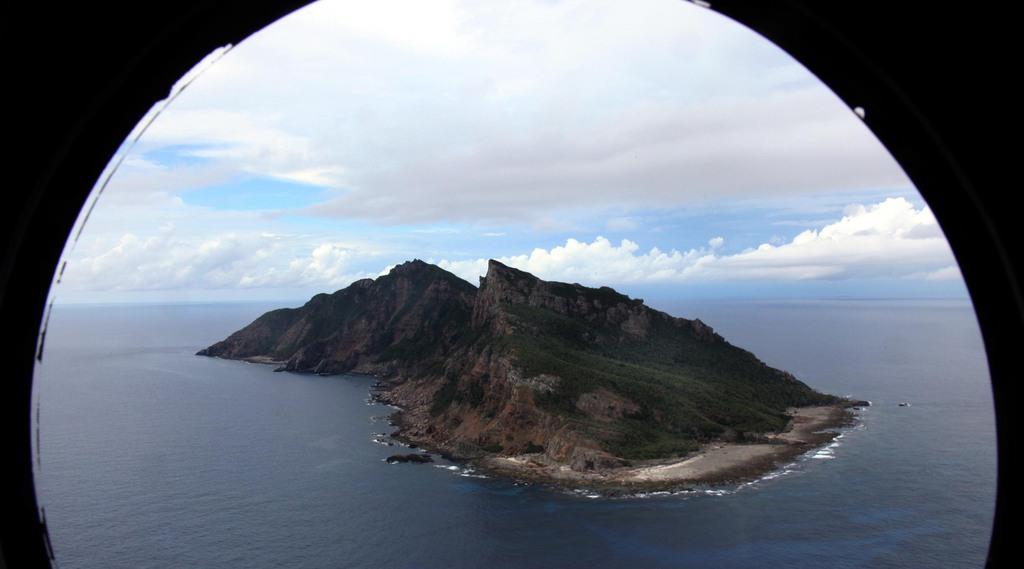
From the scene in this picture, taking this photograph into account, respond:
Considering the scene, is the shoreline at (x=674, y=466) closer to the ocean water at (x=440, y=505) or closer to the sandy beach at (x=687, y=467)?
the sandy beach at (x=687, y=467)

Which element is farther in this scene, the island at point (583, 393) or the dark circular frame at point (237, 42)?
the island at point (583, 393)

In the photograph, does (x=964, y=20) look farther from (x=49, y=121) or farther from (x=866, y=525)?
(x=866, y=525)

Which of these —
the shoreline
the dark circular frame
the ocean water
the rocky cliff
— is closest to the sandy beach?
the shoreline

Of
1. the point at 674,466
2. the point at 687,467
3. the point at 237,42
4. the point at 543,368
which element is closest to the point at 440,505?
the point at 543,368

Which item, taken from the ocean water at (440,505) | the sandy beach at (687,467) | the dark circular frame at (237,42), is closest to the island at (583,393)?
the sandy beach at (687,467)

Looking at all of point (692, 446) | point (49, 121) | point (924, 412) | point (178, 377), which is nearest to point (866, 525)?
point (692, 446)

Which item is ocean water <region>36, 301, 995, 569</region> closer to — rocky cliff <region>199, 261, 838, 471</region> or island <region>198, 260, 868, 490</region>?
island <region>198, 260, 868, 490</region>

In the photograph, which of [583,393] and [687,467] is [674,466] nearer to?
[687,467]
